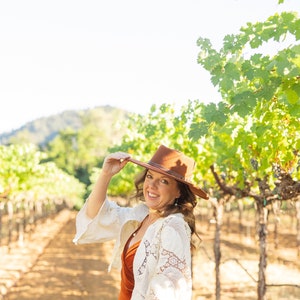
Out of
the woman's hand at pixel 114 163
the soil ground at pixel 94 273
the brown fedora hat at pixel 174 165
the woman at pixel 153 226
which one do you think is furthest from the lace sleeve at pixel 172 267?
the soil ground at pixel 94 273

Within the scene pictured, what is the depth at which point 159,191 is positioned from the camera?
297 centimetres

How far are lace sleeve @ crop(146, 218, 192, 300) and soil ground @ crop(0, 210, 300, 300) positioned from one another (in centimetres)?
661

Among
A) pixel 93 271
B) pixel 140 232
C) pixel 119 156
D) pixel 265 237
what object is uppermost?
pixel 119 156

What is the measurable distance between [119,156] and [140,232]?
0.48 metres

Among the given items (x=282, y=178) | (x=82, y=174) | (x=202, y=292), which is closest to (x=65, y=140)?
(x=82, y=174)

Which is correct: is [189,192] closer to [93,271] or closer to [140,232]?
[140,232]

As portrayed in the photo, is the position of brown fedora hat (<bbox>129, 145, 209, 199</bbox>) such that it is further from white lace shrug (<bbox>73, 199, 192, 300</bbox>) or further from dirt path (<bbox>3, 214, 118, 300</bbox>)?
dirt path (<bbox>3, 214, 118, 300</bbox>)

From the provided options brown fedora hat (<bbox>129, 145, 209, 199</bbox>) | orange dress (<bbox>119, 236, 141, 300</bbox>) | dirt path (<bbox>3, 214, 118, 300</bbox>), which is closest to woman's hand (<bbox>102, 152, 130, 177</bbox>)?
brown fedora hat (<bbox>129, 145, 209, 199</bbox>)

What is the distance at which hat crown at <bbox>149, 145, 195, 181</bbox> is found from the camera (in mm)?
2976

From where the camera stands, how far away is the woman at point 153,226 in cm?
254

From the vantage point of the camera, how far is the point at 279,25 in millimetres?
3354

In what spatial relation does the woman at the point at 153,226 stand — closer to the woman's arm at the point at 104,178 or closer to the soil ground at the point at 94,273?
the woman's arm at the point at 104,178

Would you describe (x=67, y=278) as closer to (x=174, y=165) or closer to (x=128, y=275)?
(x=128, y=275)

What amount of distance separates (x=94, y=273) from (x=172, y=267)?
14.5 m
